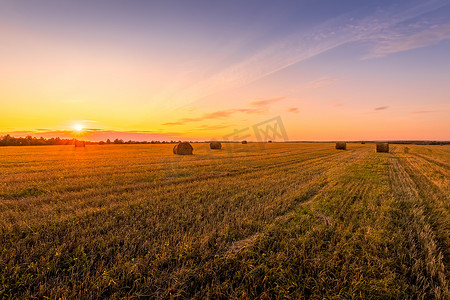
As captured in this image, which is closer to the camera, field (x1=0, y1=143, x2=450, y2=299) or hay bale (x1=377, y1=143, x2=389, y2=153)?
field (x1=0, y1=143, x2=450, y2=299)

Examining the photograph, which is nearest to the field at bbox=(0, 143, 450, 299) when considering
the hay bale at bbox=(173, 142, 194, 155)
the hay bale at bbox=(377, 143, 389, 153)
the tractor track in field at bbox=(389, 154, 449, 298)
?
the tractor track in field at bbox=(389, 154, 449, 298)

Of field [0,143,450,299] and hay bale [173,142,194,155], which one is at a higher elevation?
hay bale [173,142,194,155]

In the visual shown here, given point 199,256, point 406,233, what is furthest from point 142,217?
point 406,233

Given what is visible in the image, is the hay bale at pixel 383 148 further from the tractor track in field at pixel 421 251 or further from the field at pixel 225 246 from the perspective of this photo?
the tractor track in field at pixel 421 251

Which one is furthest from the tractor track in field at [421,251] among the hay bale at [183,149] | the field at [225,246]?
the hay bale at [183,149]

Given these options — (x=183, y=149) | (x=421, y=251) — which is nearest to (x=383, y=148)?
(x=183, y=149)

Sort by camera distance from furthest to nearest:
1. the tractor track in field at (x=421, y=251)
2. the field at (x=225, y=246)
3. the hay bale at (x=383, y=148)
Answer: the hay bale at (x=383, y=148), the tractor track in field at (x=421, y=251), the field at (x=225, y=246)

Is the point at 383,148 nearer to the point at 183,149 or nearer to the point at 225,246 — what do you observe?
the point at 183,149

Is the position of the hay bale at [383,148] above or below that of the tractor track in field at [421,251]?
above

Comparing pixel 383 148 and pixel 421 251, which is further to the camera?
pixel 383 148

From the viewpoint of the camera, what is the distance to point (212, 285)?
2.41 m

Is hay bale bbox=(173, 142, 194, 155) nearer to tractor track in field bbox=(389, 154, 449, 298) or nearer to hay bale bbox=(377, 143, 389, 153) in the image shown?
tractor track in field bbox=(389, 154, 449, 298)

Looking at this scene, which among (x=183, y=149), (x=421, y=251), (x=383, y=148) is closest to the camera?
(x=421, y=251)

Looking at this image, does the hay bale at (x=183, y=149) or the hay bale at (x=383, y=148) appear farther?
the hay bale at (x=383, y=148)
